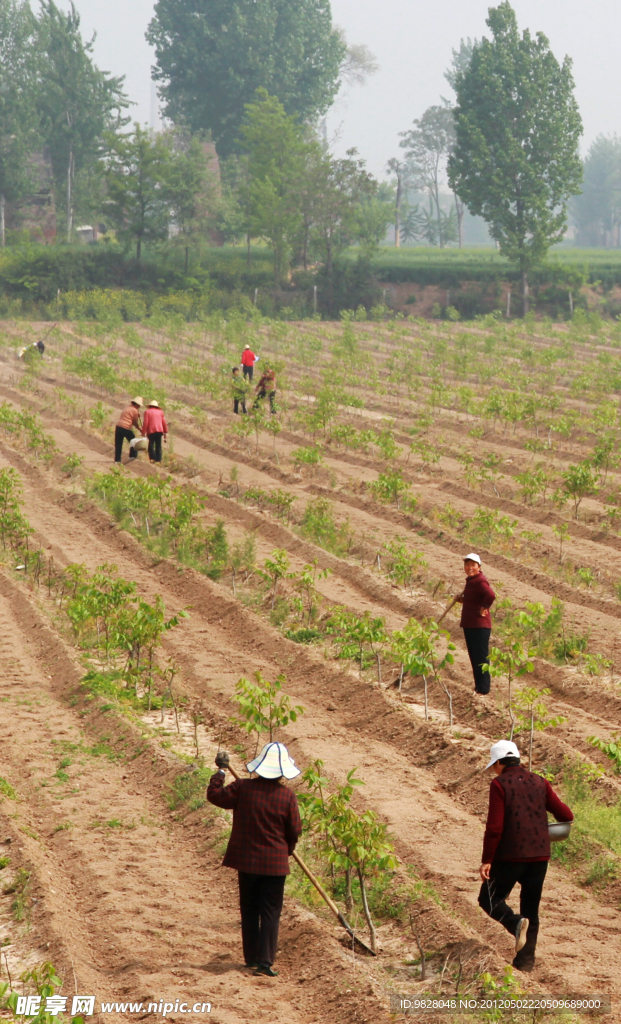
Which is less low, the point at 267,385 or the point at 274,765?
the point at 267,385

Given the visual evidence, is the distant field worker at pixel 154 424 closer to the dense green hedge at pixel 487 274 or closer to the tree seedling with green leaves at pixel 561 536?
the tree seedling with green leaves at pixel 561 536

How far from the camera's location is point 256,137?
4956 centimetres

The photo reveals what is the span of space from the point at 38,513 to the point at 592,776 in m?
10.1

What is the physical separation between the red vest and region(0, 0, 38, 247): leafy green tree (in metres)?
53.6

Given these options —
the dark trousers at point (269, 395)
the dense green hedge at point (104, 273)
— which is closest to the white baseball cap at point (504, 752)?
the dark trousers at point (269, 395)

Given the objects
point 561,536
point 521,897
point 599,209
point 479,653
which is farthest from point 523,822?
point 599,209

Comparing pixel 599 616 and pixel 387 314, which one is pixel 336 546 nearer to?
pixel 599 616

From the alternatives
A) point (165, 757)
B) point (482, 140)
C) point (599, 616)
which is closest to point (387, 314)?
point (482, 140)

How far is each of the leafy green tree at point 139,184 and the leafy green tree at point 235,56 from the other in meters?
15.2

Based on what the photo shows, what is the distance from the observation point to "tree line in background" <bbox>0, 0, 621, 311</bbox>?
46.9 m

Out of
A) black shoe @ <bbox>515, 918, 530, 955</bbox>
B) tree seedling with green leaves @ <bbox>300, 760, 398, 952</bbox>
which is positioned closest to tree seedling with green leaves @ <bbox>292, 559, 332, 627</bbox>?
tree seedling with green leaves @ <bbox>300, 760, 398, 952</bbox>

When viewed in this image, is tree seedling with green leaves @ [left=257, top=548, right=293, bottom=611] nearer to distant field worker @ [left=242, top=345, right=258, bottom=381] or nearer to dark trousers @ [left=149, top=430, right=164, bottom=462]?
dark trousers @ [left=149, top=430, right=164, bottom=462]

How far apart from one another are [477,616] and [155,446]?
32.2 ft

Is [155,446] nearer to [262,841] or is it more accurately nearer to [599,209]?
[262,841]
